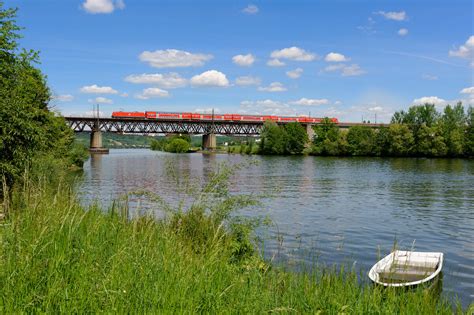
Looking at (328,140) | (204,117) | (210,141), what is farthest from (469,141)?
(210,141)

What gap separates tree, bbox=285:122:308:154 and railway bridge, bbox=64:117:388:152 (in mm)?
10356

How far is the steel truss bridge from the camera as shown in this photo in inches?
5523

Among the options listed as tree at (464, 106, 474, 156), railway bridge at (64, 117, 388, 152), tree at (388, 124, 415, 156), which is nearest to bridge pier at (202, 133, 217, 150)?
railway bridge at (64, 117, 388, 152)

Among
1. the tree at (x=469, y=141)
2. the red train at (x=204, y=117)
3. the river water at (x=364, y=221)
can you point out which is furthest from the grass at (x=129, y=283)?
the red train at (x=204, y=117)

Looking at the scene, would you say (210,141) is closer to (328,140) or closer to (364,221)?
(328,140)

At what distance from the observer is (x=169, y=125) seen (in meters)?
150

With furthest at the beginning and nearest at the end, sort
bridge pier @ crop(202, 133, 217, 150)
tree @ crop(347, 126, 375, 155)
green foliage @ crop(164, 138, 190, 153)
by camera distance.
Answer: green foliage @ crop(164, 138, 190, 153) → bridge pier @ crop(202, 133, 217, 150) → tree @ crop(347, 126, 375, 155)

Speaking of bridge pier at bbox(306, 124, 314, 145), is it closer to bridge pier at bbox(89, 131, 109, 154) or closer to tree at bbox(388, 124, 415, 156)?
tree at bbox(388, 124, 415, 156)

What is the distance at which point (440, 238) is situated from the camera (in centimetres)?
2166

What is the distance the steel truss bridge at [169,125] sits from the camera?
14027 centimetres

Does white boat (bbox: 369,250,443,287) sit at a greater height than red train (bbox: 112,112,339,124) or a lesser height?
lesser

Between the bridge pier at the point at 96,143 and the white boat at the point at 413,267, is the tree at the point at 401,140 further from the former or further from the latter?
the white boat at the point at 413,267

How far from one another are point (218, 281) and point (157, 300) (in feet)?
5.12

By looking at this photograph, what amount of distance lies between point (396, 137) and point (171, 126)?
6971 cm
